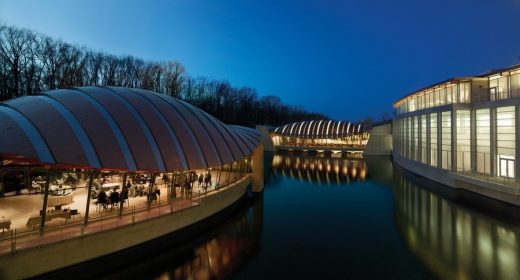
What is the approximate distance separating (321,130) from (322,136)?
2.08 m

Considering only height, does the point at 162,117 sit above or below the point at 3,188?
above

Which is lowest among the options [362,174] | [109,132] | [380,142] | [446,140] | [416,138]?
[362,174]

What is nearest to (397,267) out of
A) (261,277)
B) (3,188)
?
(261,277)

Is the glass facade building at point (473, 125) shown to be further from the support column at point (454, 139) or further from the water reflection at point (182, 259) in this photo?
the water reflection at point (182, 259)

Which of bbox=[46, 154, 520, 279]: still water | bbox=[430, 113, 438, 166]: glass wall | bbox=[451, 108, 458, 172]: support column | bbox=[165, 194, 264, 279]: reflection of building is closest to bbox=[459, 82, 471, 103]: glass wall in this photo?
bbox=[451, 108, 458, 172]: support column

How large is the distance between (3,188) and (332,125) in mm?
71897

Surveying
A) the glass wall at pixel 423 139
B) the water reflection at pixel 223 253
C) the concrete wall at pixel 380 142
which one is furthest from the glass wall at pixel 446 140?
the concrete wall at pixel 380 142

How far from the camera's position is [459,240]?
15.8 metres

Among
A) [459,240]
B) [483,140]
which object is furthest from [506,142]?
[459,240]

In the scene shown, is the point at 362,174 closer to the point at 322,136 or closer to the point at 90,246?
the point at 90,246

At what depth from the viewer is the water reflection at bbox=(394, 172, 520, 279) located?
1244 cm

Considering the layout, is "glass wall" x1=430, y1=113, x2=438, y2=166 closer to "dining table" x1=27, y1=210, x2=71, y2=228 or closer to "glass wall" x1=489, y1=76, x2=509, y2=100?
"glass wall" x1=489, y1=76, x2=509, y2=100

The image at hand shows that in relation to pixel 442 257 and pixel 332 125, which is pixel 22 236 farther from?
pixel 332 125

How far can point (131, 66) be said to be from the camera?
6269 centimetres
